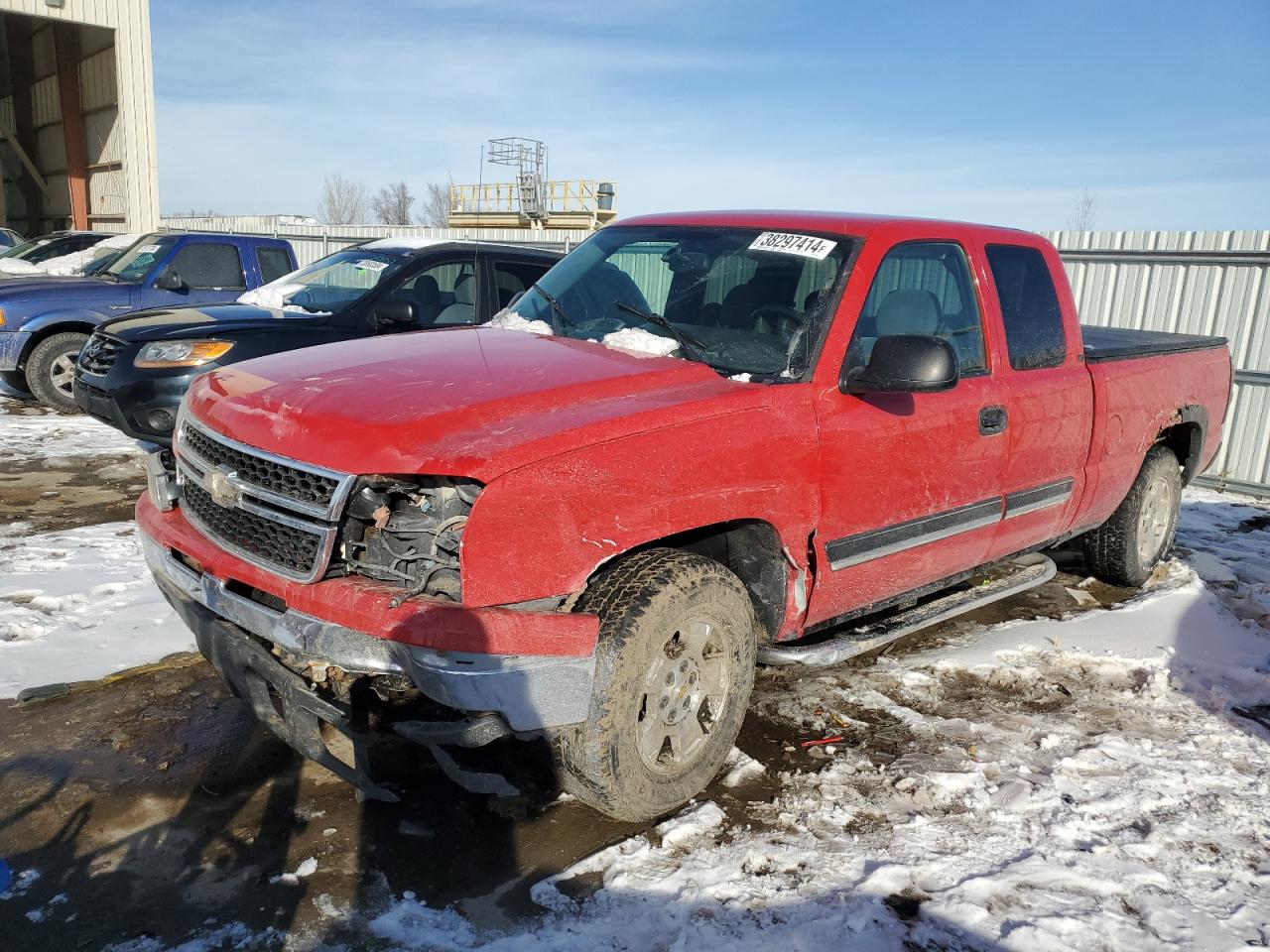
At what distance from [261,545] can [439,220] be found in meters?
71.5

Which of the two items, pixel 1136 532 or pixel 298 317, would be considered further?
pixel 298 317

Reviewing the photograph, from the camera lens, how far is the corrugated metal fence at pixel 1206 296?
29.9ft

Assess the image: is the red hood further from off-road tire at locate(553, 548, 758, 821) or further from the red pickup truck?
off-road tire at locate(553, 548, 758, 821)

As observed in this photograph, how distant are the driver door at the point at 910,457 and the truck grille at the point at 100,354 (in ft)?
17.1

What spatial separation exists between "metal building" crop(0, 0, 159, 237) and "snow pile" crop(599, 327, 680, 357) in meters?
21.4

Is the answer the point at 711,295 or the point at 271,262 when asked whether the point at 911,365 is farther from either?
the point at 271,262

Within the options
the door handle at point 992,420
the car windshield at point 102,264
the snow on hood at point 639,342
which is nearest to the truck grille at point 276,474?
the snow on hood at point 639,342

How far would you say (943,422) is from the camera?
3.72m

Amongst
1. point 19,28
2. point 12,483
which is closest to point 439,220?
point 19,28

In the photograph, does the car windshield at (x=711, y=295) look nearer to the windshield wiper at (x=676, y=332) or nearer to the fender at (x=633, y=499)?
the windshield wiper at (x=676, y=332)

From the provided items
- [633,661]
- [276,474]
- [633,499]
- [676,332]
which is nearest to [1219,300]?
[676,332]

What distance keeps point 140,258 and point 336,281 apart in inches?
153

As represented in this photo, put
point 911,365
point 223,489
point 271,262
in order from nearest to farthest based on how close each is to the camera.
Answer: point 223,489 < point 911,365 < point 271,262

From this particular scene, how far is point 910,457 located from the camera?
3605 mm
